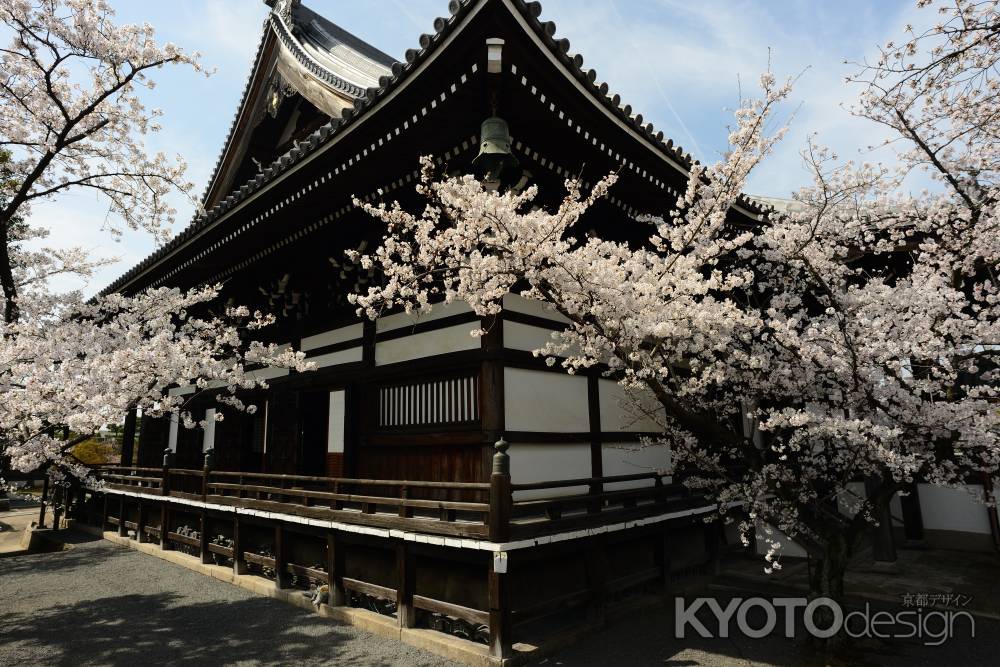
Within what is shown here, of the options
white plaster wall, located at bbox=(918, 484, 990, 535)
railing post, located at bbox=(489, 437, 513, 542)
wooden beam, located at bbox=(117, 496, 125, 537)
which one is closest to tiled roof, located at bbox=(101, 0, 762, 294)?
railing post, located at bbox=(489, 437, 513, 542)

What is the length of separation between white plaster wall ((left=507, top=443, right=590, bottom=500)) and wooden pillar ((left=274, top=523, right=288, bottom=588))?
387 cm

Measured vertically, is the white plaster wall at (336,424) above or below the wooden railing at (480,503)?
above

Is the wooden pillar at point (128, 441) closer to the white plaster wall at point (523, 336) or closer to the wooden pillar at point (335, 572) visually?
the wooden pillar at point (335, 572)

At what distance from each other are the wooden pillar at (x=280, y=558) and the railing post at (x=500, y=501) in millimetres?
4262

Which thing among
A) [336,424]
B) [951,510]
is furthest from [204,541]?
[951,510]

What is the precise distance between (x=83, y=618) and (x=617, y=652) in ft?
23.1

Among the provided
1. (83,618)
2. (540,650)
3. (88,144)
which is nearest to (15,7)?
(88,144)

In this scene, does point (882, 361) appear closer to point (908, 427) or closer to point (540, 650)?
point (908, 427)

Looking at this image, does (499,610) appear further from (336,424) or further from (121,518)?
(121,518)

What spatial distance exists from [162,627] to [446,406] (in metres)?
4.55

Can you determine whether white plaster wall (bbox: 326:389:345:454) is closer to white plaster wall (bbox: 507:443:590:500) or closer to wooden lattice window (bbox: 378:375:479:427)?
wooden lattice window (bbox: 378:375:479:427)

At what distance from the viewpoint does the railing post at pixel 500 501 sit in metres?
5.45

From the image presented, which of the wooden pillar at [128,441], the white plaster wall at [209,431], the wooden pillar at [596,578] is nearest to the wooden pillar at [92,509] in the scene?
the wooden pillar at [128,441]

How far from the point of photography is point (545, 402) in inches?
283
